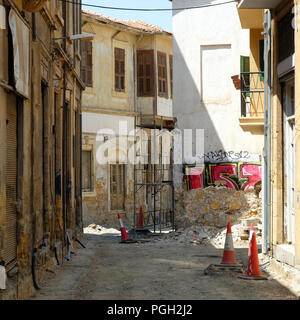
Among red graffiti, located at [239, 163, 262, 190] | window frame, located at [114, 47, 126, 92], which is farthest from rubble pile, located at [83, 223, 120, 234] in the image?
window frame, located at [114, 47, 126, 92]

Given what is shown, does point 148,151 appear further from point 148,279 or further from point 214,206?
point 148,279

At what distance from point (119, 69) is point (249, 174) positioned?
987 cm

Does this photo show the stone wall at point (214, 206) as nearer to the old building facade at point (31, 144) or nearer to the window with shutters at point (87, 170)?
the window with shutters at point (87, 170)

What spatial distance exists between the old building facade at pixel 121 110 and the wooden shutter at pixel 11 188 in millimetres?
15269

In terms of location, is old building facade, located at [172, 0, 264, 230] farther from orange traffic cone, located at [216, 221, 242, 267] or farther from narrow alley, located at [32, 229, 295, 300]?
orange traffic cone, located at [216, 221, 242, 267]

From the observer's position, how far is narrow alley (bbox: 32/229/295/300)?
927cm

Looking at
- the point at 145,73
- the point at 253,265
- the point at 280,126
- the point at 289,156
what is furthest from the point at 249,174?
the point at 145,73

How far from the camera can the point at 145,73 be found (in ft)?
92.2

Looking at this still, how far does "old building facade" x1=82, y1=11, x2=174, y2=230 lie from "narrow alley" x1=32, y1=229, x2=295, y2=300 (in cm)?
921

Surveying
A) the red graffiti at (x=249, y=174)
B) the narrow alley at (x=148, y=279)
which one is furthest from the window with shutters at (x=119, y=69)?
the narrow alley at (x=148, y=279)

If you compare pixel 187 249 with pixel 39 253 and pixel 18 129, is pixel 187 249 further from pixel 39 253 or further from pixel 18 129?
pixel 18 129

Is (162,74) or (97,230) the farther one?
(162,74)
